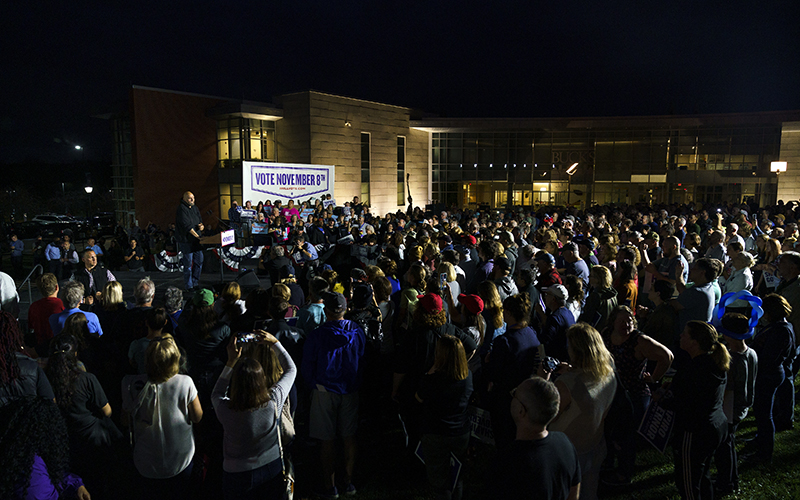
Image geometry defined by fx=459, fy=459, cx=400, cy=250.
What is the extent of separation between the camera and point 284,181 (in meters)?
18.9

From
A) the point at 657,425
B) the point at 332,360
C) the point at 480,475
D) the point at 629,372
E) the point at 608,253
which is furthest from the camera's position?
the point at 608,253

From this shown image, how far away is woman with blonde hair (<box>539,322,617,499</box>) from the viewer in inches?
118

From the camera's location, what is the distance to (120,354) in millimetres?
4238

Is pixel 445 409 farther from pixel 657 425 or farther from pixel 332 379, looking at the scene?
pixel 657 425

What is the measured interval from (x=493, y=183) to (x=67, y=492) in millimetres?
32701

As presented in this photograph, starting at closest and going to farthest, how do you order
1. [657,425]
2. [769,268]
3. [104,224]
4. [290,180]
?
[657,425] → [769,268] → [290,180] → [104,224]

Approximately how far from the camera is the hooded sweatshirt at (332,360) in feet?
12.2

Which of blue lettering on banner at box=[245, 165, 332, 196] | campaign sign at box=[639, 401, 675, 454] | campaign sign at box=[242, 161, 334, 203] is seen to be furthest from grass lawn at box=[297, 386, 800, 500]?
blue lettering on banner at box=[245, 165, 332, 196]

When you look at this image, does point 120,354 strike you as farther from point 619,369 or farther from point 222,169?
point 222,169

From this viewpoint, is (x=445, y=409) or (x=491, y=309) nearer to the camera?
(x=445, y=409)

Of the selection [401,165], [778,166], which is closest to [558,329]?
[401,165]

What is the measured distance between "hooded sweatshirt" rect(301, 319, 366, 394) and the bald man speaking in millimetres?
5805

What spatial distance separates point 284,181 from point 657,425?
679 inches

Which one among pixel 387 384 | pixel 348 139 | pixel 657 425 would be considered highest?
pixel 348 139
